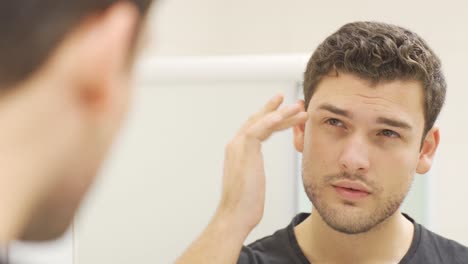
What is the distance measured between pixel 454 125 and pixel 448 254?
1.27 metres

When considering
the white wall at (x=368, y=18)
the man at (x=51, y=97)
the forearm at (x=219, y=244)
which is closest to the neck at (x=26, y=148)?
the man at (x=51, y=97)

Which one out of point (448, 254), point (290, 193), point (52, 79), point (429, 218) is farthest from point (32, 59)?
point (429, 218)

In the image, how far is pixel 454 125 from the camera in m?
2.58

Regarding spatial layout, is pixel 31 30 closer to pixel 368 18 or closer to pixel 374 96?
pixel 374 96

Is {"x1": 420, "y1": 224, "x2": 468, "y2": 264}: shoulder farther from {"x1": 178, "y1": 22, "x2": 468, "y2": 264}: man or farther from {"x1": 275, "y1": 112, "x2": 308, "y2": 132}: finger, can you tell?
{"x1": 275, "y1": 112, "x2": 308, "y2": 132}: finger

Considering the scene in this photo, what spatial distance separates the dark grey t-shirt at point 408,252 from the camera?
1.40 meters

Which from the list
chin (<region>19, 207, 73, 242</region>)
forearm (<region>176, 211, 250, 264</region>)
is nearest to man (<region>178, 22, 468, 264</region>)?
forearm (<region>176, 211, 250, 264</region>)

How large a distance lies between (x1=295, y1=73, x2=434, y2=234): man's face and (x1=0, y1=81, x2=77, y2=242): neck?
3.20 feet

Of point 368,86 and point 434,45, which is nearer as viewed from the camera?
point 368,86

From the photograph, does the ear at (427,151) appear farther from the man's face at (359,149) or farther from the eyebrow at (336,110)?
the eyebrow at (336,110)

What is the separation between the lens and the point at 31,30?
1.23ft

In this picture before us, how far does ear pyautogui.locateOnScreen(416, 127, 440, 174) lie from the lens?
1.44m

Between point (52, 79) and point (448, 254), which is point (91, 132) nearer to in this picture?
point (52, 79)

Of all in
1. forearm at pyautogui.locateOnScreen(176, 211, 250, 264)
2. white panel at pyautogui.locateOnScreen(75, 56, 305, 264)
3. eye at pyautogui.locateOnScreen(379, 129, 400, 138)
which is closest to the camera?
forearm at pyautogui.locateOnScreen(176, 211, 250, 264)
